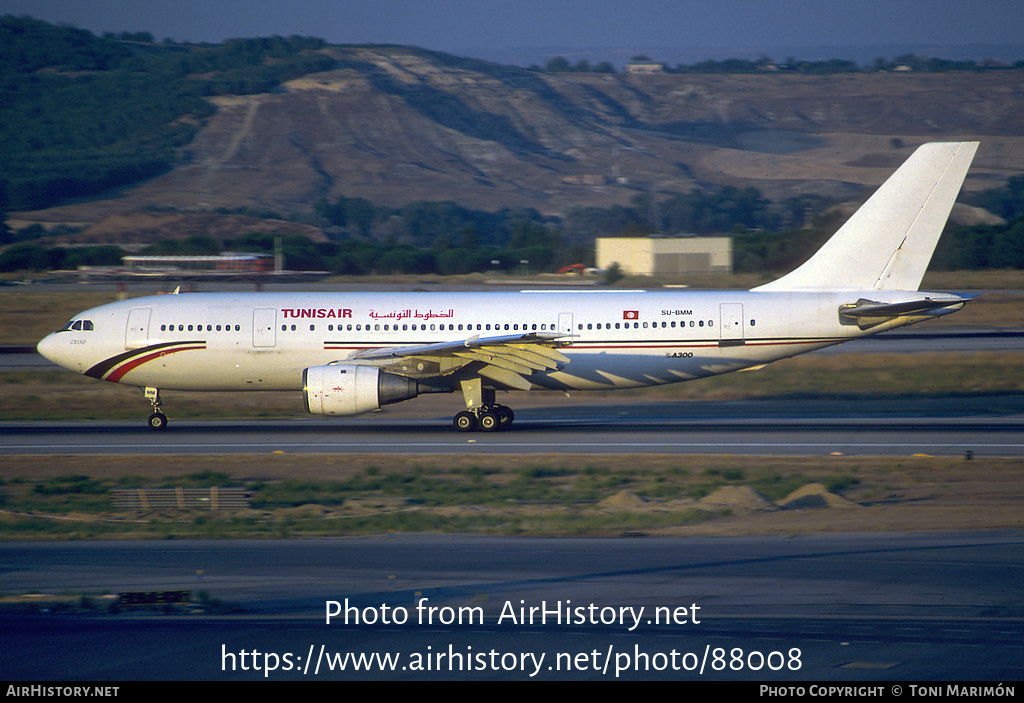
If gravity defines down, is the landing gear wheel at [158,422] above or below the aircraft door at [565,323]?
below

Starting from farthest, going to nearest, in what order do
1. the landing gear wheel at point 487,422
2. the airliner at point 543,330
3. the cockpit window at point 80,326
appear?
the cockpit window at point 80,326 → the landing gear wheel at point 487,422 → the airliner at point 543,330

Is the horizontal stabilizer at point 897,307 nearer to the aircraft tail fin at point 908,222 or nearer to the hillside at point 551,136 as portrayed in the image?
the aircraft tail fin at point 908,222

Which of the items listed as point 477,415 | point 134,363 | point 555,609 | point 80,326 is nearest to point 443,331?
point 477,415

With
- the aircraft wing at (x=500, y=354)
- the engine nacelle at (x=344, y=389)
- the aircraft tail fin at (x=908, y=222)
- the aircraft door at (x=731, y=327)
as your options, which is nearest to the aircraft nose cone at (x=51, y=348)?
the engine nacelle at (x=344, y=389)

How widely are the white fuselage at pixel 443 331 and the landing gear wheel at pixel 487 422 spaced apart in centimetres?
139

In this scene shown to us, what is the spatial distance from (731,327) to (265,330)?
39.6ft

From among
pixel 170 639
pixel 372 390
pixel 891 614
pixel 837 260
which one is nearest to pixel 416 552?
pixel 170 639

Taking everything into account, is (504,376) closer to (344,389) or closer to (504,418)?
(504,418)

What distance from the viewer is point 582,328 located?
25000mm

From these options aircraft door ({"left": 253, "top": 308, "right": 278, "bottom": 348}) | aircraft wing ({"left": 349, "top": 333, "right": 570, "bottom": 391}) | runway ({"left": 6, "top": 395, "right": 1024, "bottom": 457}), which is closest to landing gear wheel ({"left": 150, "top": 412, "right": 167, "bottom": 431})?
runway ({"left": 6, "top": 395, "right": 1024, "bottom": 457})

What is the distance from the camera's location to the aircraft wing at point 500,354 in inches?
925

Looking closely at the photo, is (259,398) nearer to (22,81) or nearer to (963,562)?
(963,562)

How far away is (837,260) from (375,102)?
147 meters

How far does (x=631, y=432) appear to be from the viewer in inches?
963
